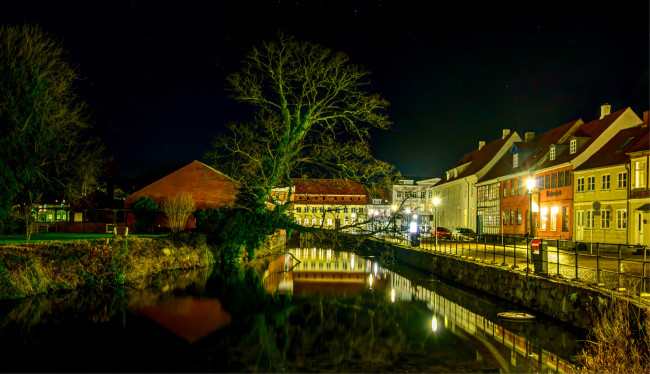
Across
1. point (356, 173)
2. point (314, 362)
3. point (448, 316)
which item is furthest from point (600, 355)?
point (356, 173)

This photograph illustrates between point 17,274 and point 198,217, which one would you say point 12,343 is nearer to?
point 17,274

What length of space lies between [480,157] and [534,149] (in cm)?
1241

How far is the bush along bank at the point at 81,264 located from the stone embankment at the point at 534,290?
1363 centimetres

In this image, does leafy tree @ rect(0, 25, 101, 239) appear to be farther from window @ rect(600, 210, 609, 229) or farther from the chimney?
the chimney

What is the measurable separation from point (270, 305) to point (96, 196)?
97.2 ft

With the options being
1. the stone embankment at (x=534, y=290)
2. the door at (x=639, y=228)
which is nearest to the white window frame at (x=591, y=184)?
the door at (x=639, y=228)

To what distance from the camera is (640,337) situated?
9336 mm

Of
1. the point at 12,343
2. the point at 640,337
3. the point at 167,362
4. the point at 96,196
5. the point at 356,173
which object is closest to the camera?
the point at 640,337

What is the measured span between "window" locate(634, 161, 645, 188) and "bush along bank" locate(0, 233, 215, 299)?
963 inches

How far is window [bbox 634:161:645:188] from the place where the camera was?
28.3 metres

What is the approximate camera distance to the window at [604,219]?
31369 millimetres

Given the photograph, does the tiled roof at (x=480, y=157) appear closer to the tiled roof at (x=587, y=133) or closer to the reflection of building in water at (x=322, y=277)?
the tiled roof at (x=587, y=133)

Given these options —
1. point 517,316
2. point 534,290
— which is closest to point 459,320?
point 517,316

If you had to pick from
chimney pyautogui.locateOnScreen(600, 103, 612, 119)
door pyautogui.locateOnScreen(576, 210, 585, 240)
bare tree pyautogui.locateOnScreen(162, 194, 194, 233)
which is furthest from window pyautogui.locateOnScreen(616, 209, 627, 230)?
bare tree pyautogui.locateOnScreen(162, 194, 194, 233)
